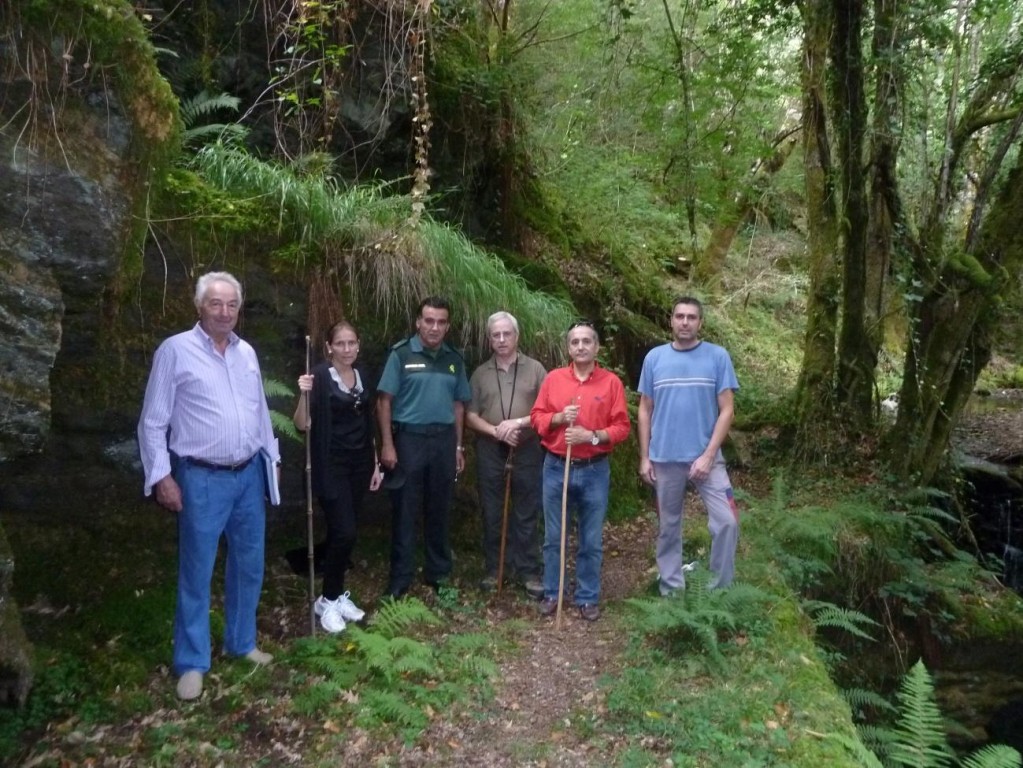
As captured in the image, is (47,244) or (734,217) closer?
(47,244)

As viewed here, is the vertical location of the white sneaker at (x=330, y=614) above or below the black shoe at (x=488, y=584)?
above

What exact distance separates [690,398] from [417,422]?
6.29 feet

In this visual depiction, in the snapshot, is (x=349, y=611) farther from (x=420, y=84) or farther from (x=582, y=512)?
(x=420, y=84)

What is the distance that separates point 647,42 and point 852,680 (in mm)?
9391

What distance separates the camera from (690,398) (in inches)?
227

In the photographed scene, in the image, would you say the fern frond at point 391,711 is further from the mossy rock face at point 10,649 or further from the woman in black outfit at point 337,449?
the mossy rock face at point 10,649

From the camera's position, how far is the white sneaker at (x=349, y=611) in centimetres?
555

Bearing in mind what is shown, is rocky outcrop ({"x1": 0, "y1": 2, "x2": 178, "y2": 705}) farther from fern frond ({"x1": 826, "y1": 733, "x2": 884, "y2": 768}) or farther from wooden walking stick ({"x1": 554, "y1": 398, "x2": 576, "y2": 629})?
fern frond ({"x1": 826, "y1": 733, "x2": 884, "y2": 768})

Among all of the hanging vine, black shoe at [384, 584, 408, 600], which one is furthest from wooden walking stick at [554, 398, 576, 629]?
the hanging vine

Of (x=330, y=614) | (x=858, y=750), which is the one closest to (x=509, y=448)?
(x=330, y=614)

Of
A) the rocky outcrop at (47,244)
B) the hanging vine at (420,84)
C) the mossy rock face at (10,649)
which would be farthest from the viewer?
the hanging vine at (420,84)

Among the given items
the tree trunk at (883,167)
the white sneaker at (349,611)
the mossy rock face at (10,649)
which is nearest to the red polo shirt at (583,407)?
the white sneaker at (349,611)

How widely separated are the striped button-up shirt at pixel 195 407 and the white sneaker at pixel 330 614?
1372mm

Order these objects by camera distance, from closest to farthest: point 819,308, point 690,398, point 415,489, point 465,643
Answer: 1. point 465,643
2. point 690,398
3. point 415,489
4. point 819,308
